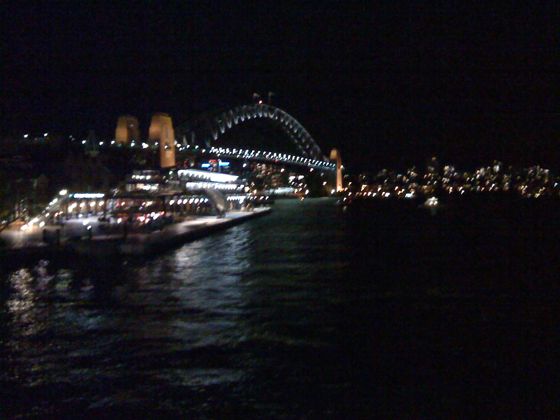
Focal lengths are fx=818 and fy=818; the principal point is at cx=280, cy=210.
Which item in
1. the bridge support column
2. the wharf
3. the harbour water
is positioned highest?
the bridge support column

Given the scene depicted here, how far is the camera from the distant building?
236 ft

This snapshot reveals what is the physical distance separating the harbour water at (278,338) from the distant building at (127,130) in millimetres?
55456

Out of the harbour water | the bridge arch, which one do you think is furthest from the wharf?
the bridge arch

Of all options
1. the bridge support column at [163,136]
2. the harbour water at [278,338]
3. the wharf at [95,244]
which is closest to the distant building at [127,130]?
the bridge support column at [163,136]

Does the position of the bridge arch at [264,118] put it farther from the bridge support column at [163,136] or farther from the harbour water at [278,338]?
the harbour water at [278,338]

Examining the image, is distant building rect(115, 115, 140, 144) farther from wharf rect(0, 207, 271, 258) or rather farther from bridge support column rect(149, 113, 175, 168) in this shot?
wharf rect(0, 207, 271, 258)

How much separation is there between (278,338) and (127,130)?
66124mm

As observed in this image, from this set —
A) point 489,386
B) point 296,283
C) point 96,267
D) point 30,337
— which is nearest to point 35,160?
point 96,267

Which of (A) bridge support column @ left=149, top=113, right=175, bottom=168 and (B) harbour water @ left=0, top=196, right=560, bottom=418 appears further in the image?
(A) bridge support column @ left=149, top=113, right=175, bottom=168

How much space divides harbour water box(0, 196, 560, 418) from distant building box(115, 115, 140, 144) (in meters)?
55.5

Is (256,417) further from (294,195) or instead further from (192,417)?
(294,195)

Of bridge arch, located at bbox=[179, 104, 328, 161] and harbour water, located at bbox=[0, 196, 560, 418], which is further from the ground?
bridge arch, located at bbox=[179, 104, 328, 161]

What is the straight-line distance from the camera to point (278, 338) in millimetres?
8578

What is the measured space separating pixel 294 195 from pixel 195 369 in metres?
103
